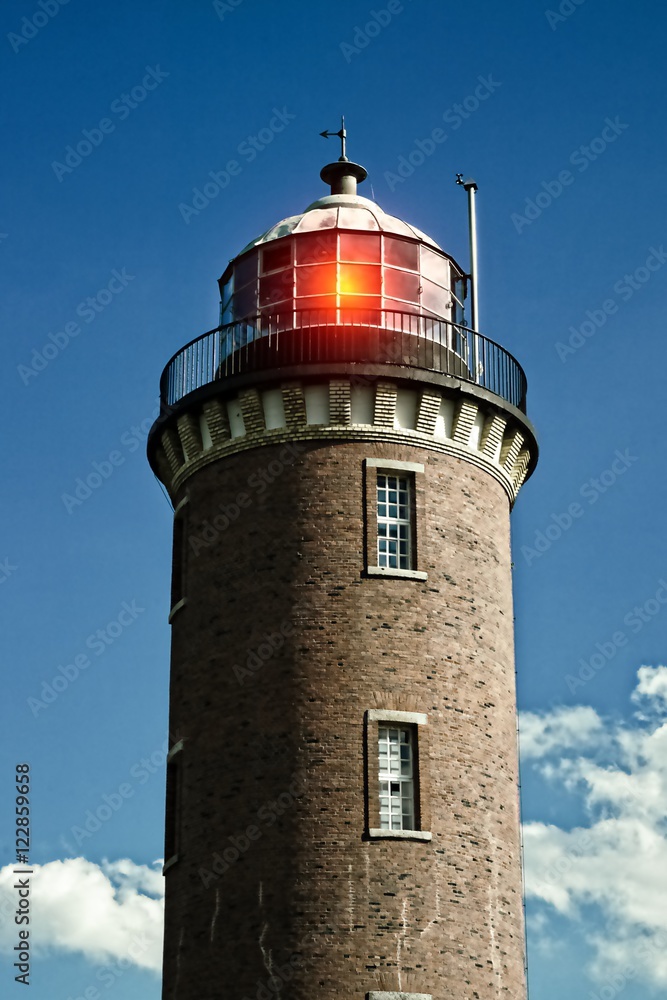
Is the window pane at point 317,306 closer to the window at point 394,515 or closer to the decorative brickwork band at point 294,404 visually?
the decorative brickwork band at point 294,404

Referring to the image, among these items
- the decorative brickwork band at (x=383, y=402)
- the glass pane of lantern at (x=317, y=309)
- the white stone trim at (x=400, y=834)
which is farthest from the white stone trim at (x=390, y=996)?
the glass pane of lantern at (x=317, y=309)

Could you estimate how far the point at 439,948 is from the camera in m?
27.5

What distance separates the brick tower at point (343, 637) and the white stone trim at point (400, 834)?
41 millimetres

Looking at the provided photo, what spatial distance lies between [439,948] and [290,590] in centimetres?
688

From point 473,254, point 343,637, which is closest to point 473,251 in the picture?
point 473,254

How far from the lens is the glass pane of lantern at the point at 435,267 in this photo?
32844 millimetres

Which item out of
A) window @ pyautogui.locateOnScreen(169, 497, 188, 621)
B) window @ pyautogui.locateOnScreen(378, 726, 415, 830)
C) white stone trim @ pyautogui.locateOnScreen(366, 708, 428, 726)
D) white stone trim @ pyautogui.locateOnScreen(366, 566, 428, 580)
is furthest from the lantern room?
→ window @ pyautogui.locateOnScreen(378, 726, 415, 830)

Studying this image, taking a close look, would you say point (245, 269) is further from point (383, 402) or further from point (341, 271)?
point (383, 402)

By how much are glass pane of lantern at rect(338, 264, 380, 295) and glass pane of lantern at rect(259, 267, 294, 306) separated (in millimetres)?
1088

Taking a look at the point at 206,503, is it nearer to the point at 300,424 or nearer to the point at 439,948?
the point at 300,424

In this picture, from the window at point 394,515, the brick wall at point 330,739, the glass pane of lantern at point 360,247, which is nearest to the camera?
the brick wall at point 330,739

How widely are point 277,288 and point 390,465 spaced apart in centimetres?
476

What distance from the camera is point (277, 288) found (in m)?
32.5

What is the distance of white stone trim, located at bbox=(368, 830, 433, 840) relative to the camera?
1091 inches
